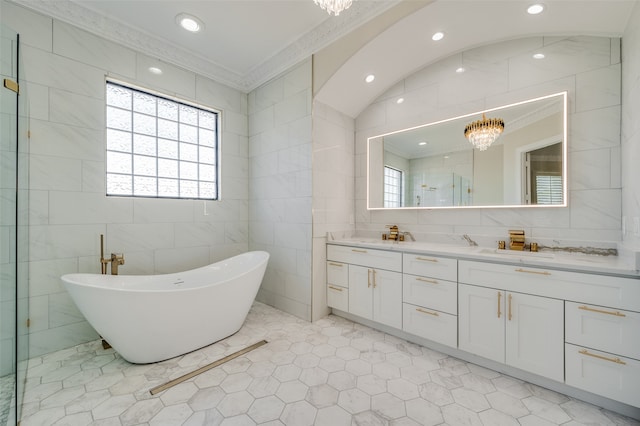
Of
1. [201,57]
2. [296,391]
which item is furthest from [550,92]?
[201,57]

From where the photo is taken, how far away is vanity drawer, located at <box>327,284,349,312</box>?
2774mm

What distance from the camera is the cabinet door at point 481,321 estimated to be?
6.00ft

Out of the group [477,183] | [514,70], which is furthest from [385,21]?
[477,183]

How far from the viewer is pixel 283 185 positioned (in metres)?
3.10

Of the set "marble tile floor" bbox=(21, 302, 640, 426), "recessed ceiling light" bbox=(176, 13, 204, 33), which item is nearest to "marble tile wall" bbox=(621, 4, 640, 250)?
"marble tile floor" bbox=(21, 302, 640, 426)

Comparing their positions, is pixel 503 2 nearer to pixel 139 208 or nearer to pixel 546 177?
pixel 546 177

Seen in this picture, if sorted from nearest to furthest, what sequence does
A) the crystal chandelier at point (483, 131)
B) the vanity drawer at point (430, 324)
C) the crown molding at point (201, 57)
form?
the vanity drawer at point (430, 324)
the crown molding at point (201, 57)
the crystal chandelier at point (483, 131)

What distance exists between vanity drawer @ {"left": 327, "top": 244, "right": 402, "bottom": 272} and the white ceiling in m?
1.70

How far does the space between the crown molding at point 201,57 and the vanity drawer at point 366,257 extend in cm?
215

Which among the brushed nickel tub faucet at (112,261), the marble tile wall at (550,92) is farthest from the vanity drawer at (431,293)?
the brushed nickel tub faucet at (112,261)

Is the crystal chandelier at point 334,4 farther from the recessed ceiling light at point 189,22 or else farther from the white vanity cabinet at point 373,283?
the white vanity cabinet at point 373,283

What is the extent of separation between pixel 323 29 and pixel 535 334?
309 cm

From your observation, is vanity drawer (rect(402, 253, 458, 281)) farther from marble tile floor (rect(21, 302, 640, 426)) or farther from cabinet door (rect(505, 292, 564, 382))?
marble tile floor (rect(21, 302, 640, 426))

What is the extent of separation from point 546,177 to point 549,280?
3.08 feet
